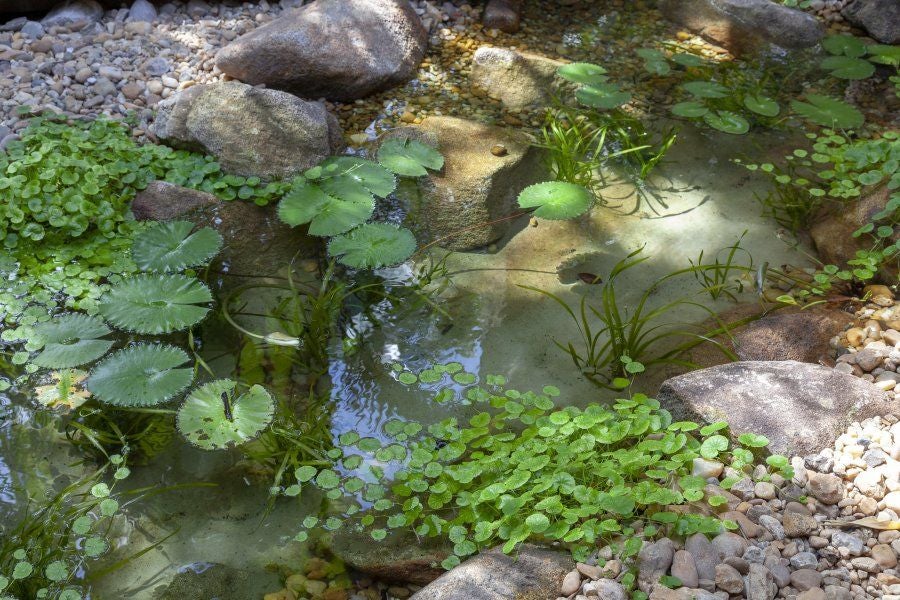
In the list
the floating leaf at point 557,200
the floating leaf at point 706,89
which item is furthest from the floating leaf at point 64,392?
the floating leaf at point 706,89

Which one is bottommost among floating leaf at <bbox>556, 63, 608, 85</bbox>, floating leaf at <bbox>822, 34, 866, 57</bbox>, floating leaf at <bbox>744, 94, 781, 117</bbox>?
floating leaf at <bbox>744, 94, 781, 117</bbox>

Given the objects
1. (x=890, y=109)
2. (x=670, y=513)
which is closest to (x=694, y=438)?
(x=670, y=513)

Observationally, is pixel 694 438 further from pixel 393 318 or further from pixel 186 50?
pixel 186 50

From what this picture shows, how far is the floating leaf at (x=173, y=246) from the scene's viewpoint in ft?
11.5

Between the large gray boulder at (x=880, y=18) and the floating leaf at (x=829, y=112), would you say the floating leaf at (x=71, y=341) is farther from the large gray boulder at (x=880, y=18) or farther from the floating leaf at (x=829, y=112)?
the large gray boulder at (x=880, y=18)

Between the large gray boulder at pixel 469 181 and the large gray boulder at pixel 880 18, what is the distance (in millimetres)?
2789

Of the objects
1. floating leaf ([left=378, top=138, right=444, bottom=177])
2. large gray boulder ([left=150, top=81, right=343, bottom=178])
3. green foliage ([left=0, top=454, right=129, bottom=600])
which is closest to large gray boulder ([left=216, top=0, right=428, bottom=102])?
large gray boulder ([left=150, top=81, right=343, bottom=178])

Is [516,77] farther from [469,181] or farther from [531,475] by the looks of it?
[531,475]

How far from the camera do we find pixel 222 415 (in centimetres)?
296

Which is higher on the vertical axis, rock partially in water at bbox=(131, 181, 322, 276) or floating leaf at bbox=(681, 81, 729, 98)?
floating leaf at bbox=(681, 81, 729, 98)

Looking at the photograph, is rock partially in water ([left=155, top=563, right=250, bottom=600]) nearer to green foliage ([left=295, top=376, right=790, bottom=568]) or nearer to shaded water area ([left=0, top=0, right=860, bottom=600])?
shaded water area ([left=0, top=0, right=860, bottom=600])

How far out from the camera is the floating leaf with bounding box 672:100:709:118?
453cm

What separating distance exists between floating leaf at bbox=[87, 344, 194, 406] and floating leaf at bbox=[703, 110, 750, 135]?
3181mm

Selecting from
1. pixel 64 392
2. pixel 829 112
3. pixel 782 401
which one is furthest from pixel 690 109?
pixel 64 392
